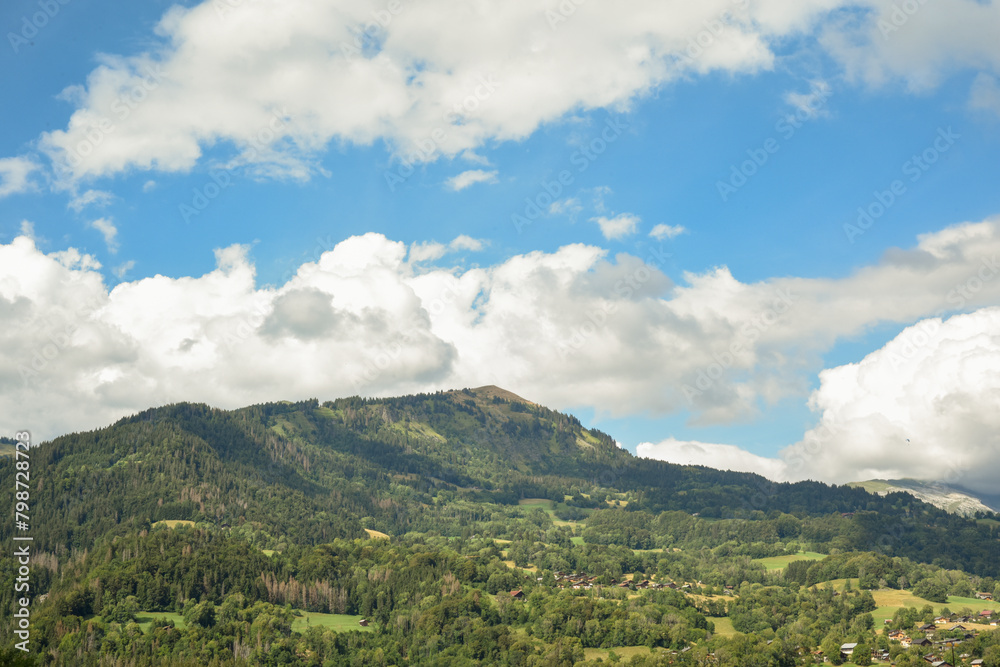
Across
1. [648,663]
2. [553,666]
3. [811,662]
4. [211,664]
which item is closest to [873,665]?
[811,662]

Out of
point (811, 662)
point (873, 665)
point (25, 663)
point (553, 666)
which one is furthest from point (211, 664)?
point (873, 665)

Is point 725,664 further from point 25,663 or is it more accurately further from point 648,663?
point 25,663

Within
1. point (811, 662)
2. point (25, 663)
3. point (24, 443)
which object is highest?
point (24, 443)

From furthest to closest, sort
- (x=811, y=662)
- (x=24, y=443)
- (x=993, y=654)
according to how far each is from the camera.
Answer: (x=811, y=662)
(x=993, y=654)
(x=24, y=443)

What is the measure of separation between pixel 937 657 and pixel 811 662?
29711 millimetres

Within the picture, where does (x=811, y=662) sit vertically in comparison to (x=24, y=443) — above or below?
below

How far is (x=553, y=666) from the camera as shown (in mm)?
199875

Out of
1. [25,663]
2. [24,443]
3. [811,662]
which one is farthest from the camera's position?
[811,662]

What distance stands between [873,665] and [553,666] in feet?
256

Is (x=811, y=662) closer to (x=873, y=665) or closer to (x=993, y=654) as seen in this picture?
(x=873, y=665)

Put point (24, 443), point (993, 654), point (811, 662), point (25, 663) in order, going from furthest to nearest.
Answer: point (811, 662), point (993, 654), point (24, 443), point (25, 663)

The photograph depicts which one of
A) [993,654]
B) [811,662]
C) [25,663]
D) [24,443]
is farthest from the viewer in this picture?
[811,662]

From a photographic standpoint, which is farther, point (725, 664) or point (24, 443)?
point (725, 664)

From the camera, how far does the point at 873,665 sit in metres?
191
